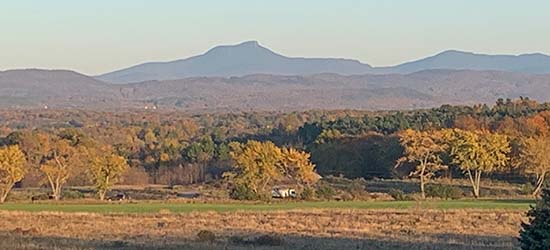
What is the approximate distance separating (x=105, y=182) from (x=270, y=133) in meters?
70.0

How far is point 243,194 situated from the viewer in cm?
7256

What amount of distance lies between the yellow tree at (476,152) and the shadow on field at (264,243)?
151 ft

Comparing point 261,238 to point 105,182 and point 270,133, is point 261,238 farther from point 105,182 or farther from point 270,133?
point 270,133

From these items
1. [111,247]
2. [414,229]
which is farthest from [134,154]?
[111,247]

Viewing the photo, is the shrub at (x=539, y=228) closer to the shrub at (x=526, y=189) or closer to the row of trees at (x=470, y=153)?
the row of trees at (x=470, y=153)

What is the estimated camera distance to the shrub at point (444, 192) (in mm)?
74812

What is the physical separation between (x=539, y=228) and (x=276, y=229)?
20.4 meters

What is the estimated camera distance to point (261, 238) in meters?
33.6

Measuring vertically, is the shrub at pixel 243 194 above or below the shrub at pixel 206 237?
below

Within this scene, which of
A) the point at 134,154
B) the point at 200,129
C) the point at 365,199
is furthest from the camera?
the point at 200,129

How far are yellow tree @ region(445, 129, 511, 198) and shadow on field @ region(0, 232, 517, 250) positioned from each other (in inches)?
1812

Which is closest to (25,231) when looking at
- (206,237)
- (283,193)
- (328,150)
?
(206,237)

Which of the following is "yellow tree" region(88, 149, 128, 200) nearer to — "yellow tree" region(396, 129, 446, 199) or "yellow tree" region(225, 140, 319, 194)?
"yellow tree" region(225, 140, 319, 194)

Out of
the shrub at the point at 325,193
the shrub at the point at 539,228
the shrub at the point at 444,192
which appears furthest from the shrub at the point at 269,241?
the shrub at the point at 444,192
